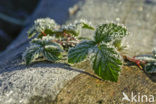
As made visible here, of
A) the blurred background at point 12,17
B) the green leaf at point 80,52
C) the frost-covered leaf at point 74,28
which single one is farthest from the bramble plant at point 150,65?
the blurred background at point 12,17

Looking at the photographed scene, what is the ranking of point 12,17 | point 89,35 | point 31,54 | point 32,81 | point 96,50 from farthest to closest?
point 12,17, point 89,35, point 31,54, point 96,50, point 32,81

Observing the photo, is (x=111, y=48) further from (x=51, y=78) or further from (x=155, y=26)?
(x=155, y=26)

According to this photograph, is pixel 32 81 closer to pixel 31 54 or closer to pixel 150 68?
pixel 31 54

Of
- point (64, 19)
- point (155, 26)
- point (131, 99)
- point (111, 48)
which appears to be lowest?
point (131, 99)

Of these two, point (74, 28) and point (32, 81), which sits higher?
point (74, 28)

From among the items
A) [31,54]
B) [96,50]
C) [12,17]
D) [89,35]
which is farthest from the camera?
[12,17]

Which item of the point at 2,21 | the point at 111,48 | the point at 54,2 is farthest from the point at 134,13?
the point at 2,21

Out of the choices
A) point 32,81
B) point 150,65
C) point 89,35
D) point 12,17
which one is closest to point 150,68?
point 150,65
